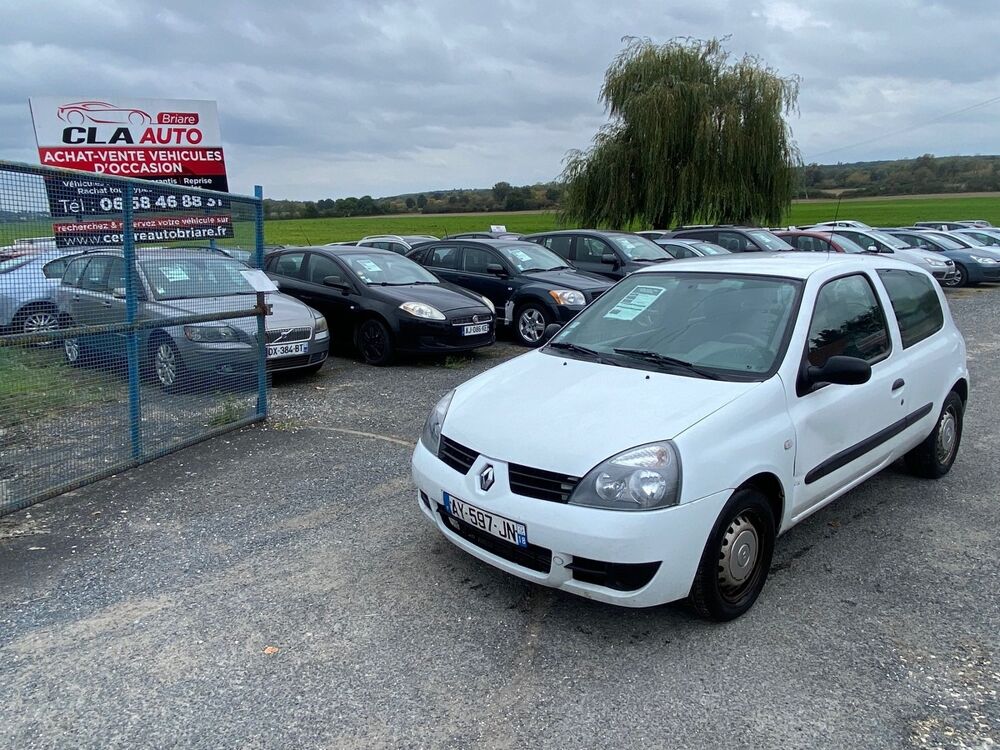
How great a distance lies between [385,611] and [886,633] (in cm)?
221

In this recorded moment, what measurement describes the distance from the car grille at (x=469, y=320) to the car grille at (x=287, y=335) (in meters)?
1.80

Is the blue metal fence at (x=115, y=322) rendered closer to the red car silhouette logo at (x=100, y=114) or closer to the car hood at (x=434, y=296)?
the car hood at (x=434, y=296)

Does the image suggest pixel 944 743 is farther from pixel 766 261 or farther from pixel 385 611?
pixel 766 261

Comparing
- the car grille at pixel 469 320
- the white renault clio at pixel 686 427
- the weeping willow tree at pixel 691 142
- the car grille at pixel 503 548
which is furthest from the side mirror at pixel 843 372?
the weeping willow tree at pixel 691 142

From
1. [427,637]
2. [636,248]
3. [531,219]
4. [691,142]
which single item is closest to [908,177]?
[531,219]

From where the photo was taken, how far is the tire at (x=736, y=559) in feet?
10.3

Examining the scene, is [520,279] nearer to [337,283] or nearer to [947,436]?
[337,283]

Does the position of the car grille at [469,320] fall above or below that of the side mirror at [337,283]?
below

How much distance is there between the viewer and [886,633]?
10.7ft

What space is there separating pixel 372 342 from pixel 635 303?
5335 mm

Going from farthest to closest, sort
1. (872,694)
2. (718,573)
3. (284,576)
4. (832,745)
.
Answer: (284,576), (718,573), (872,694), (832,745)

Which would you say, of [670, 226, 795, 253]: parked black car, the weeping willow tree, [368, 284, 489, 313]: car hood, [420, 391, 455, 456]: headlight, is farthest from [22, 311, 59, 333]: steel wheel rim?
the weeping willow tree

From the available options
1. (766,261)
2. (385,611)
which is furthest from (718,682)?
(766,261)

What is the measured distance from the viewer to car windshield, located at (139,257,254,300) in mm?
5383
